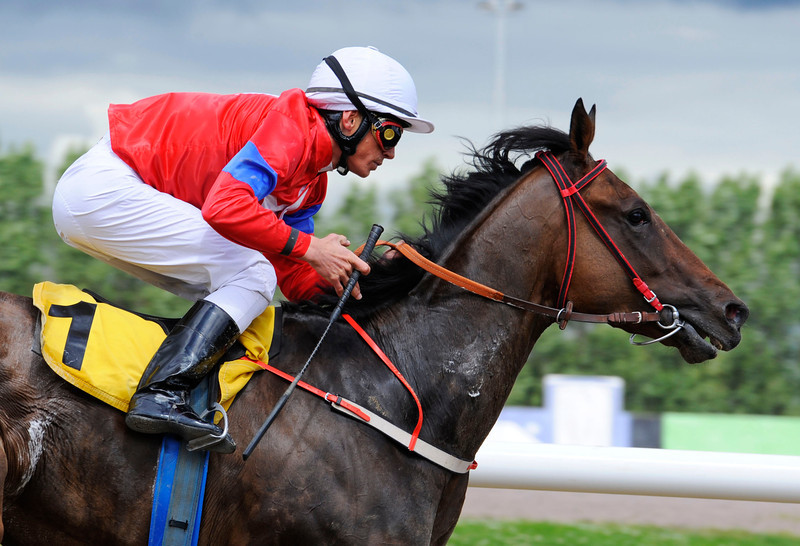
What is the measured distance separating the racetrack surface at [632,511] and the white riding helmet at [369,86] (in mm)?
4039

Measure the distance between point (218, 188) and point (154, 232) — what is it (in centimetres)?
32

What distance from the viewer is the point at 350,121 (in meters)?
2.81

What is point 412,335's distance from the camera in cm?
282

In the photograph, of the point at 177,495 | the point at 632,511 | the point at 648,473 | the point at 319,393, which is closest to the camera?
the point at 177,495

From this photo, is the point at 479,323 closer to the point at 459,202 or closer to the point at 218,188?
the point at 459,202

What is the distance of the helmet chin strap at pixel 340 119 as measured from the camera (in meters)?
2.77

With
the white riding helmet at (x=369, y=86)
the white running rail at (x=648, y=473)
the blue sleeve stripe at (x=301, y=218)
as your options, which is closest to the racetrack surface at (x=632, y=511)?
the white running rail at (x=648, y=473)

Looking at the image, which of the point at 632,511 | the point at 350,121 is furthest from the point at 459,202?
the point at 632,511

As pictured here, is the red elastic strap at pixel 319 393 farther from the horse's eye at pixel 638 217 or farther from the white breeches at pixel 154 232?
the horse's eye at pixel 638 217

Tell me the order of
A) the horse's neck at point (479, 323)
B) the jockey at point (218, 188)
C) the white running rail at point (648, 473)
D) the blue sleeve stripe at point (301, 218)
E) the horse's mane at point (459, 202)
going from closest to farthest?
the jockey at point (218, 188) → the horse's neck at point (479, 323) → the horse's mane at point (459, 202) → the blue sleeve stripe at point (301, 218) → the white running rail at point (648, 473)

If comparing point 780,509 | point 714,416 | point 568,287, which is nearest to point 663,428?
point 714,416

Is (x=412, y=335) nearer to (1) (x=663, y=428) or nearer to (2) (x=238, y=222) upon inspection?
(2) (x=238, y=222)

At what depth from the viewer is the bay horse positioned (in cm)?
245

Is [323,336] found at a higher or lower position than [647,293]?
lower
